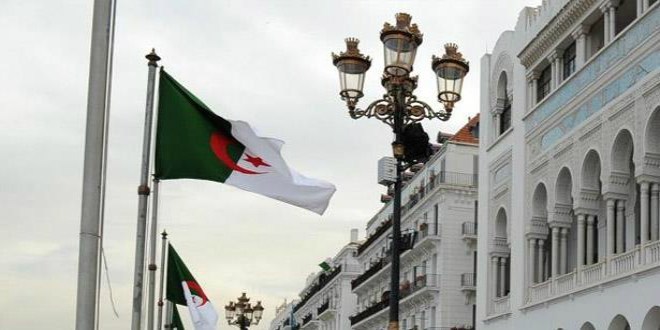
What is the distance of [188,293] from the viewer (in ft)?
66.6

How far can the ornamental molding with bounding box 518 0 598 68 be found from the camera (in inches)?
1230

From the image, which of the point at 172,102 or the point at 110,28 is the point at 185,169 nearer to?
the point at 172,102

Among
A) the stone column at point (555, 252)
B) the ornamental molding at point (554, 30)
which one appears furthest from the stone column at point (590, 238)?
the ornamental molding at point (554, 30)

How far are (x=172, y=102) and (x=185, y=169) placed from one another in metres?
0.71

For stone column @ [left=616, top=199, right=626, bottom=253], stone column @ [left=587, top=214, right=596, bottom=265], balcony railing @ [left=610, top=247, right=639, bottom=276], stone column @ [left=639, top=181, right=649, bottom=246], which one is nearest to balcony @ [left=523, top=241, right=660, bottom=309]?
balcony railing @ [left=610, top=247, right=639, bottom=276]

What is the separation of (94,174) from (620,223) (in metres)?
22.8

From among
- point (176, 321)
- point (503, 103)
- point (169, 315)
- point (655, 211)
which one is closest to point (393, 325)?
point (169, 315)

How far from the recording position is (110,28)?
907cm

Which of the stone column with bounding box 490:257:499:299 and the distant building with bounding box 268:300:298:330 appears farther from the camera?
the distant building with bounding box 268:300:298:330

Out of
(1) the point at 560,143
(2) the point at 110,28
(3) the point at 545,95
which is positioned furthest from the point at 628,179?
(2) the point at 110,28

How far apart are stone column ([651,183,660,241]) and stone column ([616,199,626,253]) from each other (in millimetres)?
1992

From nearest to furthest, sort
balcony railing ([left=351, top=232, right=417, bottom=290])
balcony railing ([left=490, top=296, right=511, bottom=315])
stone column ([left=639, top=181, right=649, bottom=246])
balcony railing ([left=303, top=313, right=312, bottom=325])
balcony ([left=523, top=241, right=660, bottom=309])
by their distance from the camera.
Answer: balcony ([left=523, top=241, right=660, bottom=309]), stone column ([left=639, top=181, right=649, bottom=246]), balcony railing ([left=490, top=296, right=511, bottom=315]), balcony railing ([left=351, top=232, right=417, bottom=290]), balcony railing ([left=303, top=313, right=312, bottom=325])

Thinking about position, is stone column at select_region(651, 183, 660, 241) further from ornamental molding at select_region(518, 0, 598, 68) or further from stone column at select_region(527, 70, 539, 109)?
stone column at select_region(527, 70, 539, 109)

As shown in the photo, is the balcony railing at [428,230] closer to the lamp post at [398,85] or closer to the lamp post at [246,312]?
the lamp post at [246,312]
